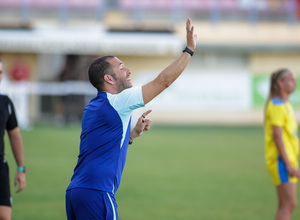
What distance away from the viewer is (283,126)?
6445mm

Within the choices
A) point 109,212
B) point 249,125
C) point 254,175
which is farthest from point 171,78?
point 249,125

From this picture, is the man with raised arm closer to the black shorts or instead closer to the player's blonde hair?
the black shorts

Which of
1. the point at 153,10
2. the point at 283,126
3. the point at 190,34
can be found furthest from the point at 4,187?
the point at 153,10

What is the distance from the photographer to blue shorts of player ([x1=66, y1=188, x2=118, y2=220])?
4082 mm

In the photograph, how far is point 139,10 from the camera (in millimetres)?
28703

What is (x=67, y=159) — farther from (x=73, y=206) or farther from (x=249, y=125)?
(x=249, y=125)

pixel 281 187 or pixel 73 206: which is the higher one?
pixel 73 206

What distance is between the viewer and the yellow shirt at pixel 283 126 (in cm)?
639

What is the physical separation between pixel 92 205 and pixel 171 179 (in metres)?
7.41

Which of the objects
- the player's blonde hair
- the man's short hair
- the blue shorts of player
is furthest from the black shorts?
the player's blonde hair

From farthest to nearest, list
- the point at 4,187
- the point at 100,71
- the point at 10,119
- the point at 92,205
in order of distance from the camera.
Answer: the point at 10,119 < the point at 4,187 < the point at 100,71 < the point at 92,205

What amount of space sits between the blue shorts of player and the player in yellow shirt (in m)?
2.79

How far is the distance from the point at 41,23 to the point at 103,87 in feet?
78.9

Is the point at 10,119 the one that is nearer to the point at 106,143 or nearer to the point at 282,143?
the point at 106,143
